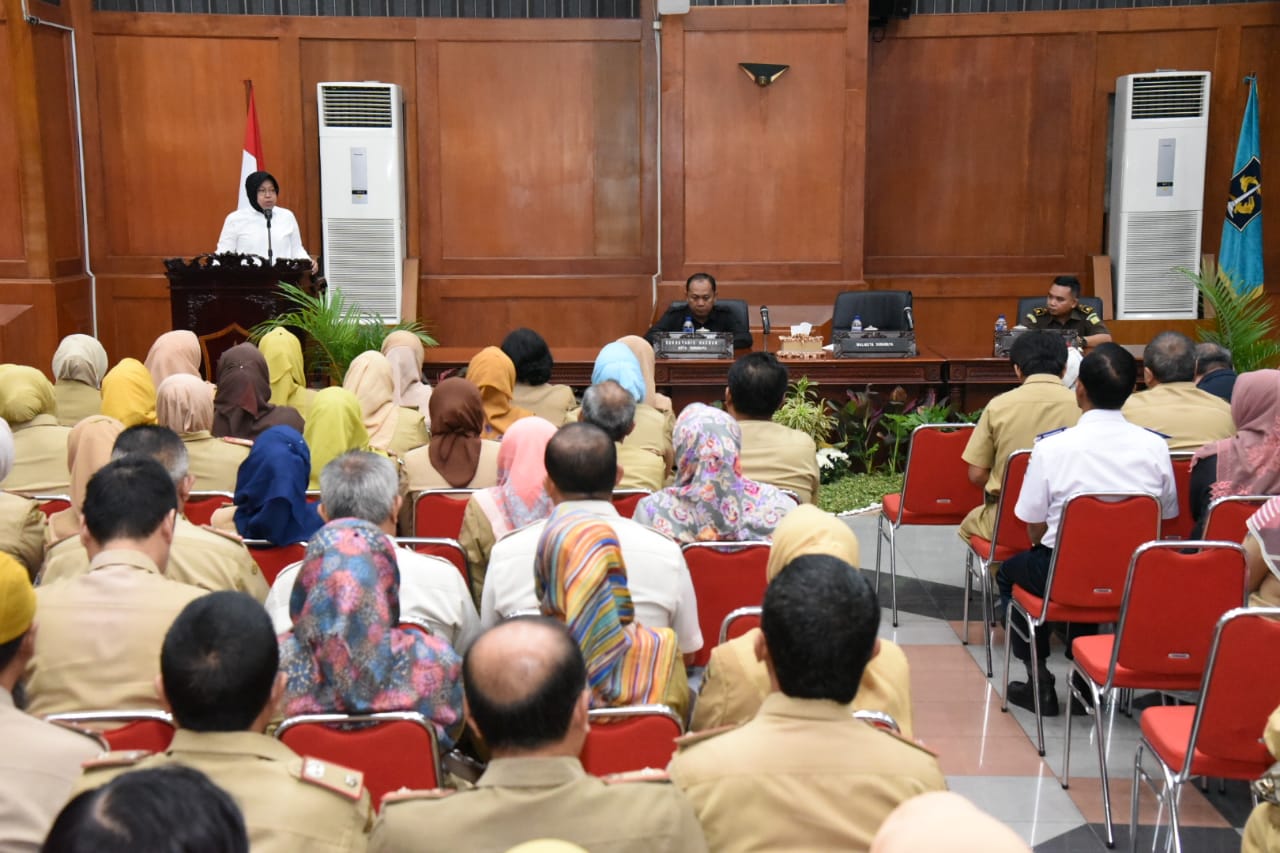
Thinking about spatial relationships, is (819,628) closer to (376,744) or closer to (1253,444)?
(376,744)

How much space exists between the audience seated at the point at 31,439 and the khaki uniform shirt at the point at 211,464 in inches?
21.6

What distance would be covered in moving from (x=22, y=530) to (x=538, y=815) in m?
2.38

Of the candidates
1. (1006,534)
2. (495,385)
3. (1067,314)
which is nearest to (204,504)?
(495,385)

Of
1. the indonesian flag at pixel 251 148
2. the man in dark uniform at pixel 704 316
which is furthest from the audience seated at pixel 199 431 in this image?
the indonesian flag at pixel 251 148

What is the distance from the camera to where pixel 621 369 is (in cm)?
498

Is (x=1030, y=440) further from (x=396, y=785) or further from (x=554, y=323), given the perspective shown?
(x=554, y=323)

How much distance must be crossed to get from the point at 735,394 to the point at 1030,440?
46.0 inches

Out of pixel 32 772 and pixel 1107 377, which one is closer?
pixel 32 772

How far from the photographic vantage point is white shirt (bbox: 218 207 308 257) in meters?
8.41

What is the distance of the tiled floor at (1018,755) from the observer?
3.37 meters

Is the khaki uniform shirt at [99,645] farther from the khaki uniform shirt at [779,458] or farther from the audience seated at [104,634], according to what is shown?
the khaki uniform shirt at [779,458]

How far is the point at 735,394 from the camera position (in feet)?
13.9

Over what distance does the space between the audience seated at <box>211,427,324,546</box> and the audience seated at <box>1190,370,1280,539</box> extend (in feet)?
8.97

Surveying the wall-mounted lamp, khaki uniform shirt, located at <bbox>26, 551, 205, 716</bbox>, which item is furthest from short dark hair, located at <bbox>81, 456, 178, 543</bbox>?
the wall-mounted lamp
